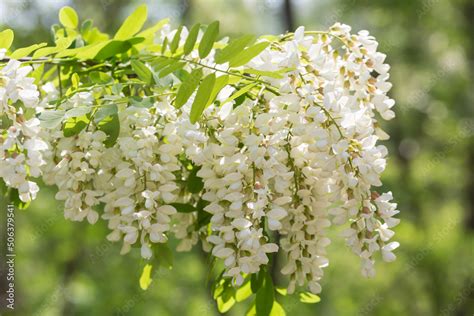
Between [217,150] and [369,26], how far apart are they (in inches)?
237

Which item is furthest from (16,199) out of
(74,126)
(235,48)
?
(235,48)

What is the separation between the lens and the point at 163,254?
3.27 feet

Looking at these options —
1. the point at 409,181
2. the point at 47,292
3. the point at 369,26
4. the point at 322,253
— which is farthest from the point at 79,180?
the point at 369,26

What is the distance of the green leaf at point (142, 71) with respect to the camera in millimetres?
911

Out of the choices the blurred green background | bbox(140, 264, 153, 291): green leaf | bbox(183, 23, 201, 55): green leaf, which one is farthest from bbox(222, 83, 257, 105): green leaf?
the blurred green background

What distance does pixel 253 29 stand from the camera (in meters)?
6.51

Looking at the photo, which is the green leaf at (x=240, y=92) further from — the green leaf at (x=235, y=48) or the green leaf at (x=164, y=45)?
the green leaf at (x=164, y=45)

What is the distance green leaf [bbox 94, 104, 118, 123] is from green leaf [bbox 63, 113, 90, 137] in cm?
2

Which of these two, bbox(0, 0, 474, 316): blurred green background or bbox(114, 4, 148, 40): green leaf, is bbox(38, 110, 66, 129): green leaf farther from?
bbox(0, 0, 474, 316): blurred green background

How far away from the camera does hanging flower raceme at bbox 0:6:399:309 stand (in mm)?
813

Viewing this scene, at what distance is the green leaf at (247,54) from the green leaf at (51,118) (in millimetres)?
229

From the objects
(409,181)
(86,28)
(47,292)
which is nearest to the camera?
(86,28)

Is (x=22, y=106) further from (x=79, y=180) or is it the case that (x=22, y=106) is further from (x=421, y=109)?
(x=421, y=109)

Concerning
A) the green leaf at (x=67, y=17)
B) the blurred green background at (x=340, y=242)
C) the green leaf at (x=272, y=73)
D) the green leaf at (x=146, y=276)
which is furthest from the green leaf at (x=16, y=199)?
the blurred green background at (x=340, y=242)
